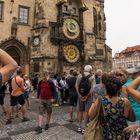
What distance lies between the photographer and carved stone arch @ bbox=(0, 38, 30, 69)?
66.8ft

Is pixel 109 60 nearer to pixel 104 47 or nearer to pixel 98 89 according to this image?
pixel 104 47

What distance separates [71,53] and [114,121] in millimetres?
18557

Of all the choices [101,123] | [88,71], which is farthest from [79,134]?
[101,123]

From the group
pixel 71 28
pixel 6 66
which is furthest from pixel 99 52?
pixel 6 66

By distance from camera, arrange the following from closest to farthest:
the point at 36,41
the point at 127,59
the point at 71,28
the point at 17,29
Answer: the point at 36,41, the point at 17,29, the point at 71,28, the point at 127,59

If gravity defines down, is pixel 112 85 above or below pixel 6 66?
below

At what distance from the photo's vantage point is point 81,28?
74.7 feet

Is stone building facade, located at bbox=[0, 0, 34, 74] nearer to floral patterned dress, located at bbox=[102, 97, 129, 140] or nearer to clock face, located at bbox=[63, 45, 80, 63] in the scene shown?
clock face, located at bbox=[63, 45, 80, 63]

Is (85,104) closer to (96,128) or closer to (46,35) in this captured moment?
(96,128)

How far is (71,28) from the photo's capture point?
72.1ft

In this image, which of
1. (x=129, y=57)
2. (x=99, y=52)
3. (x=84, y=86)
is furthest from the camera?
(x=129, y=57)

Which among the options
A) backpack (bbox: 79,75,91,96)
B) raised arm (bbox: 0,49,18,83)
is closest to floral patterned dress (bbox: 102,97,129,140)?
raised arm (bbox: 0,49,18,83)

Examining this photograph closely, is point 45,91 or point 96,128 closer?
point 96,128

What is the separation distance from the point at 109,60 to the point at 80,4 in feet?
23.1
